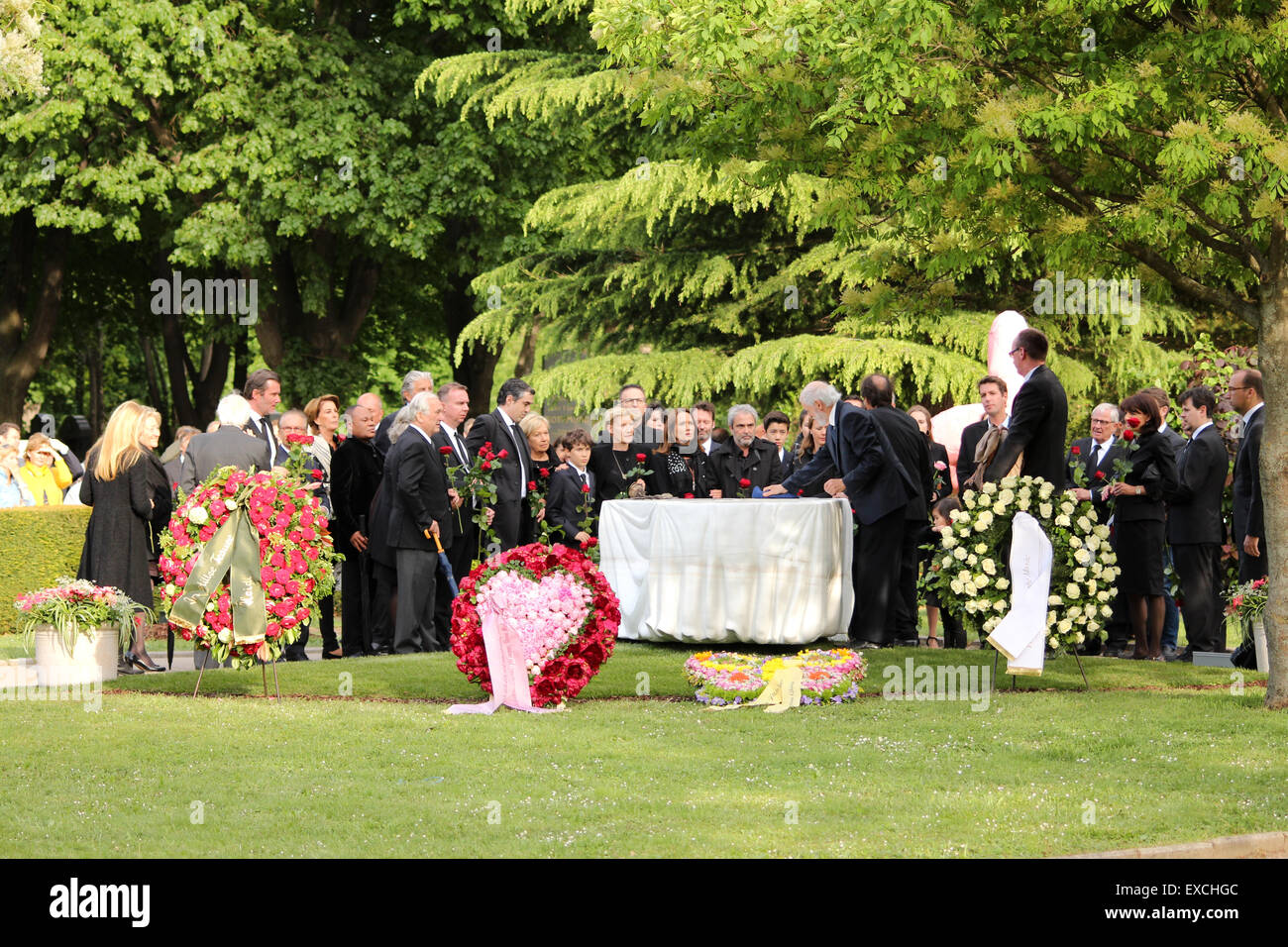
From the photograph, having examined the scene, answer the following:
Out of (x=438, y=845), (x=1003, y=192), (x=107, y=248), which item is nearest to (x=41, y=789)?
(x=438, y=845)

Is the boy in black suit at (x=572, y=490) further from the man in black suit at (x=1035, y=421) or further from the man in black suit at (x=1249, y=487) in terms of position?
the man in black suit at (x=1249, y=487)

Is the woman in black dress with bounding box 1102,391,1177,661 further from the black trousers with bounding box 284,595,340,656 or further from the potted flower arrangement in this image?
the potted flower arrangement

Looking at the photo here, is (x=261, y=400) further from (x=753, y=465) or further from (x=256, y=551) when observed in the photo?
(x=753, y=465)

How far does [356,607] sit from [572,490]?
2.35 metres

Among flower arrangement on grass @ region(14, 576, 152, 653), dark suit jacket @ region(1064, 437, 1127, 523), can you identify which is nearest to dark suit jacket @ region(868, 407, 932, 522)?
dark suit jacket @ region(1064, 437, 1127, 523)

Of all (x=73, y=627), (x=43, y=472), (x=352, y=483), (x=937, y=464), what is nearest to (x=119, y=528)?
(x=73, y=627)

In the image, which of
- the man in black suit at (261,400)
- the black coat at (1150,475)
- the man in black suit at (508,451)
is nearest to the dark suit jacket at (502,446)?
the man in black suit at (508,451)

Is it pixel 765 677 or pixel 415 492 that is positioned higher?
pixel 415 492

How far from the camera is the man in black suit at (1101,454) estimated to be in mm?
13945

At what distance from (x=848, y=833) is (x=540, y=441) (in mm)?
9089

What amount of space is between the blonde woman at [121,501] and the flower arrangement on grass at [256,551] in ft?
6.00

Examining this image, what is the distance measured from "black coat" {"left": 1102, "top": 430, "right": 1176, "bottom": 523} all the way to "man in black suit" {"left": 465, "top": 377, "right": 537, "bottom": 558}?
218 inches

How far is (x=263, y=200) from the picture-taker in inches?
1064

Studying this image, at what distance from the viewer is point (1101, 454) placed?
47.4 feet
